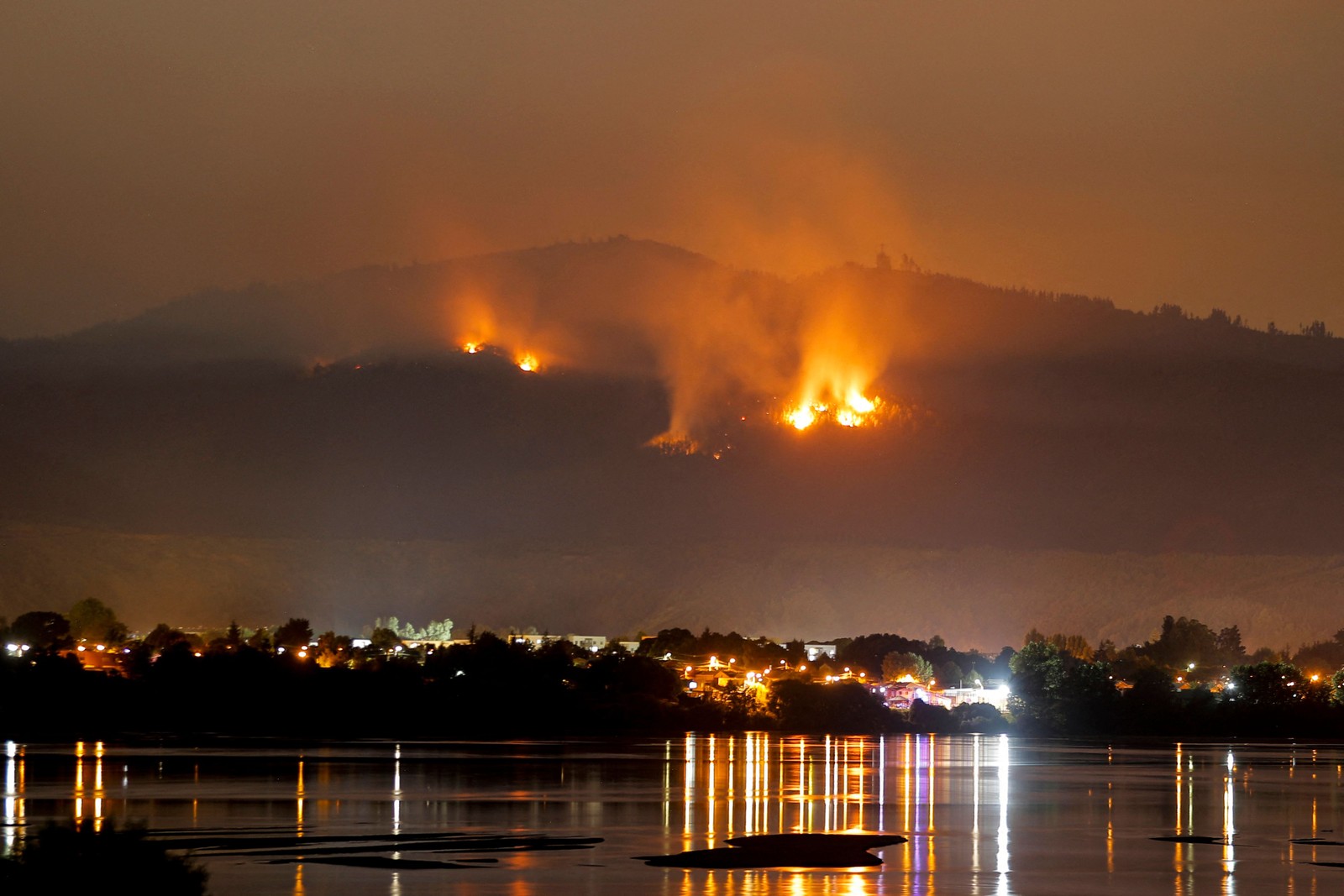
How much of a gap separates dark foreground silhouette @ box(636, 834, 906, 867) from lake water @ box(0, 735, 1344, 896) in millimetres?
960

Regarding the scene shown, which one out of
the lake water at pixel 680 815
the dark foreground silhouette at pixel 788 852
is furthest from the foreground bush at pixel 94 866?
the dark foreground silhouette at pixel 788 852

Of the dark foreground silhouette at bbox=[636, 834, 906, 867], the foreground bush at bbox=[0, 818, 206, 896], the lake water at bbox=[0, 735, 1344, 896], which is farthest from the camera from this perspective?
the dark foreground silhouette at bbox=[636, 834, 906, 867]

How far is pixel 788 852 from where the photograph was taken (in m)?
54.5

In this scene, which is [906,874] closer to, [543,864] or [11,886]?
[543,864]

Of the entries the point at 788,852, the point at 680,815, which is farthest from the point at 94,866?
the point at 680,815

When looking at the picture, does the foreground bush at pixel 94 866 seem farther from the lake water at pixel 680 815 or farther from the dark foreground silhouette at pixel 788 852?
the dark foreground silhouette at pixel 788 852

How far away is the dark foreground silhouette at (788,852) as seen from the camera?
169 ft

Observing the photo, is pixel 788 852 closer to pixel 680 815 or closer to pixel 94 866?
pixel 680 815

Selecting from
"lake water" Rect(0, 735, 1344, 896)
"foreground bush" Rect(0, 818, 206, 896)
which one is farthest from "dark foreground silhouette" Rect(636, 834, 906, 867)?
"foreground bush" Rect(0, 818, 206, 896)

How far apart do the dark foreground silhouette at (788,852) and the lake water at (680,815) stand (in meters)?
0.96

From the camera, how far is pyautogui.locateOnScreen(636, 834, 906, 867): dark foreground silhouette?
51.7 metres

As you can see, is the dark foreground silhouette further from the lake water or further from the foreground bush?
the foreground bush

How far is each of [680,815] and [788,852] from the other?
14926 millimetres

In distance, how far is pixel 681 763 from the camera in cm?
11725
